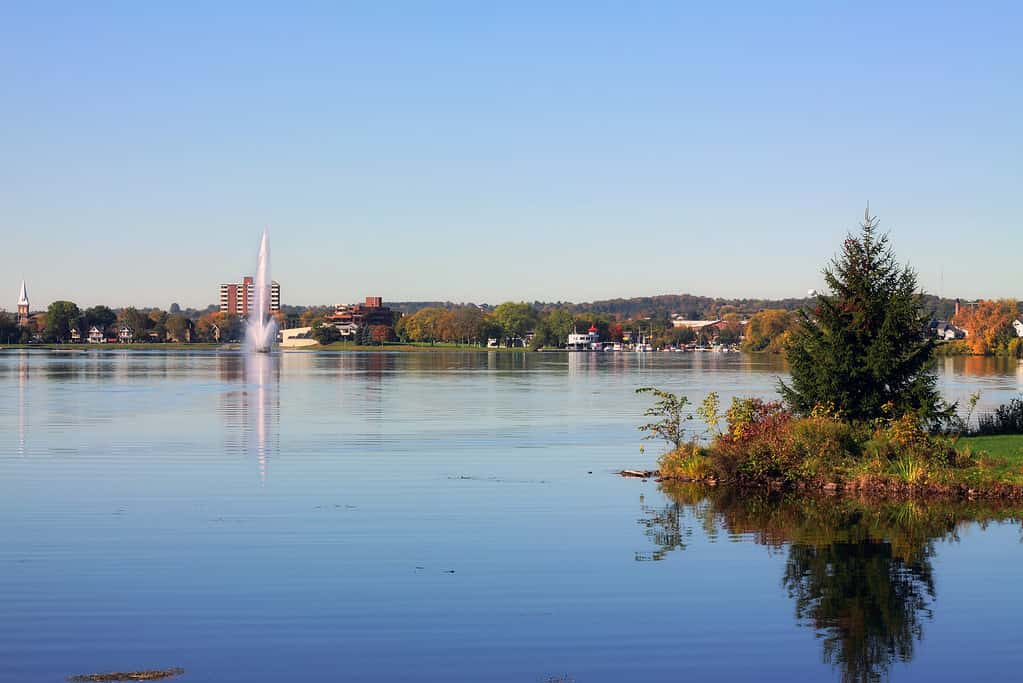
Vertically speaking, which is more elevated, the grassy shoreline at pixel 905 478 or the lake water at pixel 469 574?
the grassy shoreline at pixel 905 478

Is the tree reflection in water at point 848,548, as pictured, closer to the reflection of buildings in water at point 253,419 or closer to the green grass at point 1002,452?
the green grass at point 1002,452

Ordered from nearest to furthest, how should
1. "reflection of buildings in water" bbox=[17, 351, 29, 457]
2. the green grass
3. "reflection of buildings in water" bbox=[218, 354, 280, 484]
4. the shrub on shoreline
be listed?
1. the green grass
2. the shrub on shoreline
3. "reflection of buildings in water" bbox=[218, 354, 280, 484]
4. "reflection of buildings in water" bbox=[17, 351, 29, 457]

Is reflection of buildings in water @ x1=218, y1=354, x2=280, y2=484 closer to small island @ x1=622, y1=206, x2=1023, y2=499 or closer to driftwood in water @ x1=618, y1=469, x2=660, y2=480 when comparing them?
driftwood in water @ x1=618, y1=469, x2=660, y2=480

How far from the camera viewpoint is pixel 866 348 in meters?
38.6

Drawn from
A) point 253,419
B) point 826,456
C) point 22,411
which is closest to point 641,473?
point 826,456

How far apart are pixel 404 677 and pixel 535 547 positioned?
9.84m

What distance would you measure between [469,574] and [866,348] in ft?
64.0

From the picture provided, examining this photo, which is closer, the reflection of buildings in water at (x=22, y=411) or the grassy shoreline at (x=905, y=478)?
the grassy shoreline at (x=905, y=478)

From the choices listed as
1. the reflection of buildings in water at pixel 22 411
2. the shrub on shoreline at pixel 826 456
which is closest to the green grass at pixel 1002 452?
the shrub on shoreline at pixel 826 456

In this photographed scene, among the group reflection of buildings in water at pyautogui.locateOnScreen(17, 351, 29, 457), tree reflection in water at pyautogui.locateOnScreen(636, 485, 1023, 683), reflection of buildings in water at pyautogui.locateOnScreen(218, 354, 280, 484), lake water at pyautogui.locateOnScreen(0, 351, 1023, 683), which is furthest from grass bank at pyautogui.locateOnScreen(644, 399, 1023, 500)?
reflection of buildings in water at pyautogui.locateOnScreen(17, 351, 29, 457)

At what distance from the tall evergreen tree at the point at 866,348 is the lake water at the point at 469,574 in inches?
236

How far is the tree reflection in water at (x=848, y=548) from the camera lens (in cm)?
1916

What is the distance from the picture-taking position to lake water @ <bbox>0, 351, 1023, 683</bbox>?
696 inches

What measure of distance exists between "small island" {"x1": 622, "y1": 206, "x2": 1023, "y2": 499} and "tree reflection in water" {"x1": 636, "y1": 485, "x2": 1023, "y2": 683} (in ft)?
3.99
